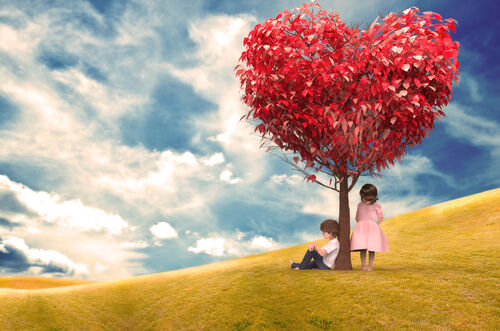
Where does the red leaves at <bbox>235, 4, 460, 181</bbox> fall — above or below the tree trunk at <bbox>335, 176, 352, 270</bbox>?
above

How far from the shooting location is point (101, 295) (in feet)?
67.4

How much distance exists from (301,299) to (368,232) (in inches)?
195

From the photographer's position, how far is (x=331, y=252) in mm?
17938

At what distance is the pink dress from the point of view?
17.0 meters

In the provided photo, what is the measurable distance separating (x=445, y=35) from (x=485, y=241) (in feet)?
47.5

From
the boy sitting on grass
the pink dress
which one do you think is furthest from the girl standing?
the boy sitting on grass

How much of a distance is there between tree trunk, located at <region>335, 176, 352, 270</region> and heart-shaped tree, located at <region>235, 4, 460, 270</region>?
1312mm

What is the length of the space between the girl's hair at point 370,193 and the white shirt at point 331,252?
255cm

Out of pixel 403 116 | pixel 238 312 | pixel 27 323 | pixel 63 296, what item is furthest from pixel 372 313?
pixel 63 296

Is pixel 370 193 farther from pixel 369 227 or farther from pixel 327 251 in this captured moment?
pixel 327 251

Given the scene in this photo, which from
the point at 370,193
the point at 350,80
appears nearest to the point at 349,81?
the point at 350,80

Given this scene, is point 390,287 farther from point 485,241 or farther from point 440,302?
point 485,241

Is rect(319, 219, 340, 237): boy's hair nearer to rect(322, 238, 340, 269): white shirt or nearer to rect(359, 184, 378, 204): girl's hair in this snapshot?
rect(322, 238, 340, 269): white shirt

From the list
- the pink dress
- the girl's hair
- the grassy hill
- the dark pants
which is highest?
the girl's hair
